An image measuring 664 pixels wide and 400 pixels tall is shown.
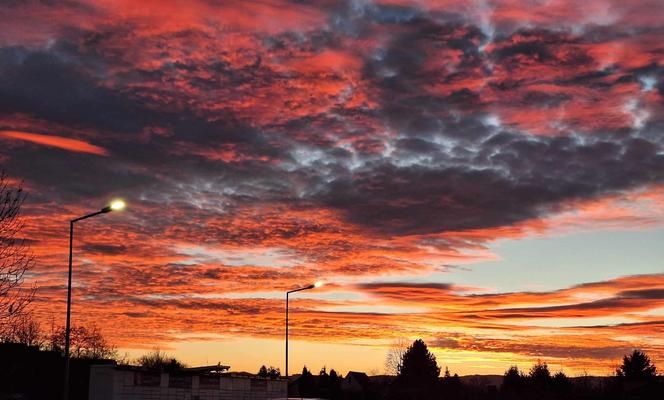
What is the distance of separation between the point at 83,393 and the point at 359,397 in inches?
1865

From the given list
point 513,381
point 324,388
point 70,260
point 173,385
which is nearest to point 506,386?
point 513,381

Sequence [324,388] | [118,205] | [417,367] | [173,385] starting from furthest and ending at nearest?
[417,367], [324,388], [173,385], [118,205]

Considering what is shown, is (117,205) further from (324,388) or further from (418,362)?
(418,362)

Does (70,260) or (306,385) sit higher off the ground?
(70,260)

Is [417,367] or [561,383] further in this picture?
[417,367]

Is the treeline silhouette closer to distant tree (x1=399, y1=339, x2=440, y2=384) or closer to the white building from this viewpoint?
distant tree (x1=399, y1=339, x2=440, y2=384)

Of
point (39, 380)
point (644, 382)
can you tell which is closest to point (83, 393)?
point (39, 380)

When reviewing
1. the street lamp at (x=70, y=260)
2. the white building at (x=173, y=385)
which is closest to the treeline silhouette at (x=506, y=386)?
the white building at (x=173, y=385)

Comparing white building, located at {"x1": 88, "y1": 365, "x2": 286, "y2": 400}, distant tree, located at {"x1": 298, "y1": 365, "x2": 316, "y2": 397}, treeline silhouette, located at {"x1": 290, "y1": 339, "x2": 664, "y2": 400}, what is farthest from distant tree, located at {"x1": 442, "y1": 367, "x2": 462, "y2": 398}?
white building, located at {"x1": 88, "y1": 365, "x2": 286, "y2": 400}

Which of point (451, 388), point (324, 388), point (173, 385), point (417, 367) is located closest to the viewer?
point (173, 385)

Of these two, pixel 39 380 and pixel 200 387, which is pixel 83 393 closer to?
pixel 39 380

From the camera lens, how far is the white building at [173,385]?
152 ft

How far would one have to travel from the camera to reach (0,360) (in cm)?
6231

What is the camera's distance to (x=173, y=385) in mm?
50531
